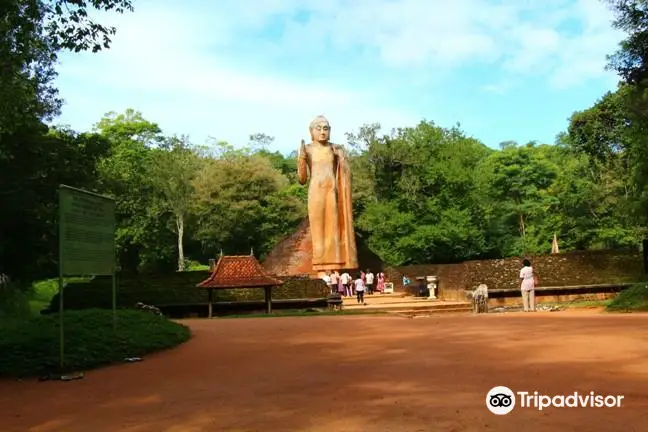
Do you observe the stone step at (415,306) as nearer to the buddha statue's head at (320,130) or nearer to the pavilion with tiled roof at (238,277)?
the pavilion with tiled roof at (238,277)

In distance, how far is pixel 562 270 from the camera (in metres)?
24.5

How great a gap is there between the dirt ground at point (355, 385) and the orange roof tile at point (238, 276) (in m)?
8.43

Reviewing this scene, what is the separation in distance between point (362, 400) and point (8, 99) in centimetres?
1027

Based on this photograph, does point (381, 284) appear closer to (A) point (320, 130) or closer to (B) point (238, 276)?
(A) point (320, 130)

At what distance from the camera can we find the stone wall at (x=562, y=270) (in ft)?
78.8

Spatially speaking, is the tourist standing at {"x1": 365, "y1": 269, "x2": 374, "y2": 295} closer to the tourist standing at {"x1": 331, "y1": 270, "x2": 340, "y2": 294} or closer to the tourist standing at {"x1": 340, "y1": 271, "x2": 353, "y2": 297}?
the tourist standing at {"x1": 340, "y1": 271, "x2": 353, "y2": 297}

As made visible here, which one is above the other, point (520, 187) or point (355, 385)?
point (520, 187)

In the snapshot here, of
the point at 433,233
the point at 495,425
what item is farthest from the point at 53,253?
the point at 433,233

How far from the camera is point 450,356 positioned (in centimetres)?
882

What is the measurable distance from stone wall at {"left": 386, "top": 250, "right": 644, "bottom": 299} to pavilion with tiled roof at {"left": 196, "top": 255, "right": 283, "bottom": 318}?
7.78 m

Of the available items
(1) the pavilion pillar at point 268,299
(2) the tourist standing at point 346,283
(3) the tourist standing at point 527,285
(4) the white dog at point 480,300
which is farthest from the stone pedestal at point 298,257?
(3) the tourist standing at point 527,285

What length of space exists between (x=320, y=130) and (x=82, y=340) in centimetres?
1950

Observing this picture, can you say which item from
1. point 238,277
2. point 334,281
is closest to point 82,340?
point 238,277

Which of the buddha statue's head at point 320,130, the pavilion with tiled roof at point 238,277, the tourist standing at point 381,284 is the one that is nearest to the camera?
the pavilion with tiled roof at point 238,277
